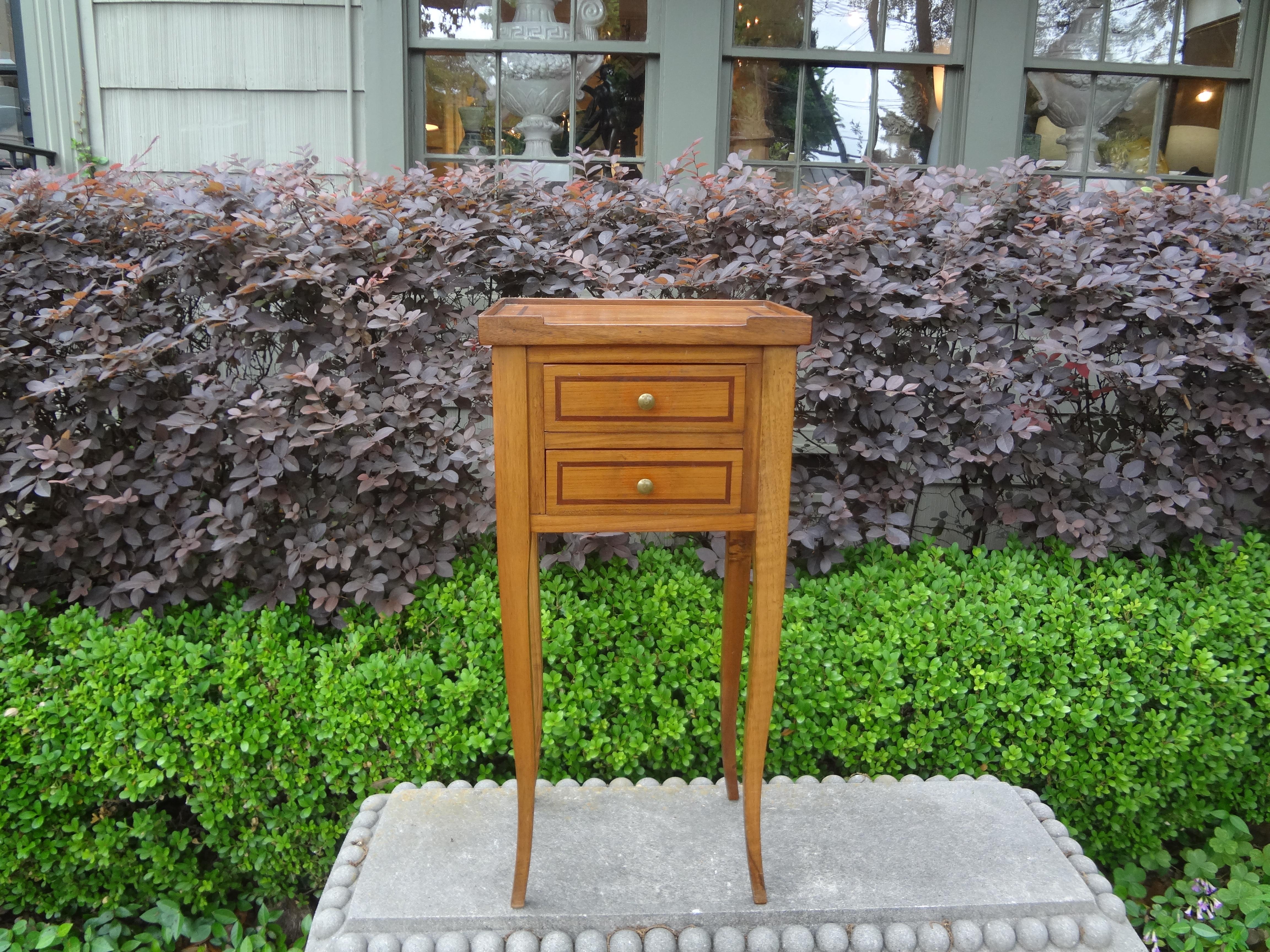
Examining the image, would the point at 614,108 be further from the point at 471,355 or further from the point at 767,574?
the point at 767,574

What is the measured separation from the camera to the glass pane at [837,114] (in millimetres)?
3777

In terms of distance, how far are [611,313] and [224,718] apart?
4.78 ft

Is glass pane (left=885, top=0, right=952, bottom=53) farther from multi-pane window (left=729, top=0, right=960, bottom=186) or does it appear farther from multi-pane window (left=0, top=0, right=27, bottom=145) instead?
Result: multi-pane window (left=0, top=0, right=27, bottom=145)

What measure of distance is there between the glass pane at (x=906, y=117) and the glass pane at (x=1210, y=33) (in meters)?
Answer: 1.14

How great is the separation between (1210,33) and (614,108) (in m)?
2.66

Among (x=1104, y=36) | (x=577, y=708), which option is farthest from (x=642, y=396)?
(x=1104, y=36)

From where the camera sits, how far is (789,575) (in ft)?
8.72

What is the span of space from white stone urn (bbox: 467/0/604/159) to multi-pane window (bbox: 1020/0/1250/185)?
192 centimetres

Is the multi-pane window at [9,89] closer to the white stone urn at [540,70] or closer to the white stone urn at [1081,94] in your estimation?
the white stone urn at [540,70]

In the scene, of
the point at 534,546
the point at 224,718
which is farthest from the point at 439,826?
the point at 534,546

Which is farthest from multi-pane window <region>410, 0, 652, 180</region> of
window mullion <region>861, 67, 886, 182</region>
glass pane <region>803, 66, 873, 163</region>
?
window mullion <region>861, 67, 886, 182</region>

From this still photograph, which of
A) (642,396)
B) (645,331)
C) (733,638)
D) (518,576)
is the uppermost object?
(645,331)

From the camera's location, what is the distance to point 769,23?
12.2 feet

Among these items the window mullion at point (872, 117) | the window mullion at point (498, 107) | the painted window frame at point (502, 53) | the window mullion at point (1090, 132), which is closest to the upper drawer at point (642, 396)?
the painted window frame at point (502, 53)
